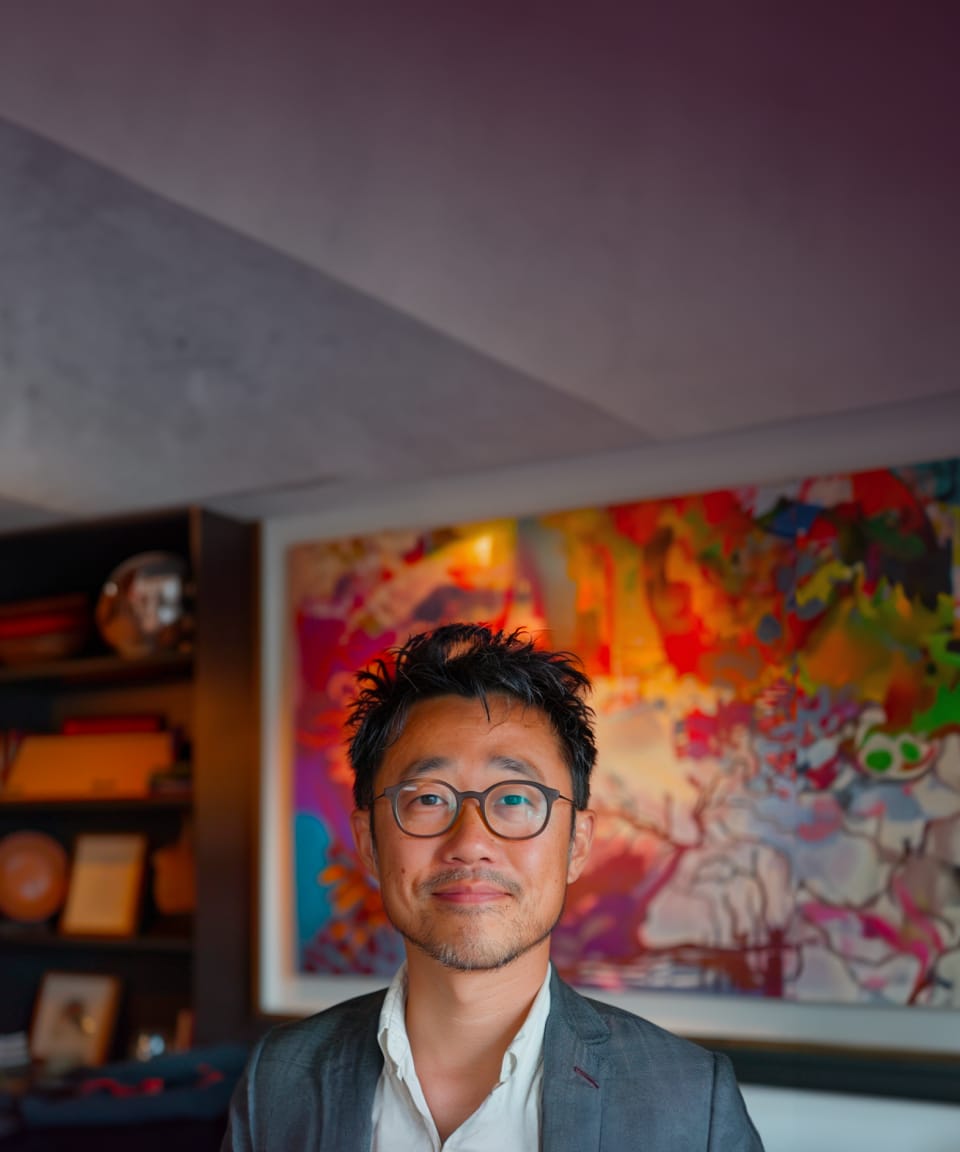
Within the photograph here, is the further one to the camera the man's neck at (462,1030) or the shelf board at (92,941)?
the shelf board at (92,941)

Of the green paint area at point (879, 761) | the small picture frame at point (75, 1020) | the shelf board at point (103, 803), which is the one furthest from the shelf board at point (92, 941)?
the green paint area at point (879, 761)

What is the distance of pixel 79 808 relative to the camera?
4891 mm

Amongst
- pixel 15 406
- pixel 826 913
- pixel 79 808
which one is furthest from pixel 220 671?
pixel 826 913

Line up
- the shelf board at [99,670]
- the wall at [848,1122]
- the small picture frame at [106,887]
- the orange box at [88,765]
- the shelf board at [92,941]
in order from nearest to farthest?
the wall at [848,1122]
the shelf board at [92,941]
the shelf board at [99,670]
the small picture frame at [106,887]
the orange box at [88,765]

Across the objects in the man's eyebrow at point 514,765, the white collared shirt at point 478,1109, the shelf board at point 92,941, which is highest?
the man's eyebrow at point 514,765

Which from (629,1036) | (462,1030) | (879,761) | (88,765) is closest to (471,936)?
(462,1030)

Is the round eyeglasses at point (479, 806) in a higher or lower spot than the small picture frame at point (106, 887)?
higher

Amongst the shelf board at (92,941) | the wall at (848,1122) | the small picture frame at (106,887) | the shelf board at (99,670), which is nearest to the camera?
the wall at (848,1122)

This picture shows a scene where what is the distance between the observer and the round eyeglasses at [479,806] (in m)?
1.41

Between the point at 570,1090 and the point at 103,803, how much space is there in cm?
362

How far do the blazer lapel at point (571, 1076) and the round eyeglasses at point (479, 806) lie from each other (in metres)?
0.24

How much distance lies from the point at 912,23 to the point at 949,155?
39 cm

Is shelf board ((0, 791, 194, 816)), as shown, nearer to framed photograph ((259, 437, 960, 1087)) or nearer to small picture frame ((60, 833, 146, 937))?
small picture frame ((60, 833, 146, 937))

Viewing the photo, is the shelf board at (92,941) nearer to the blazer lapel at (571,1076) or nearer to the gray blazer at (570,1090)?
the gray blazer at (570,1090)
